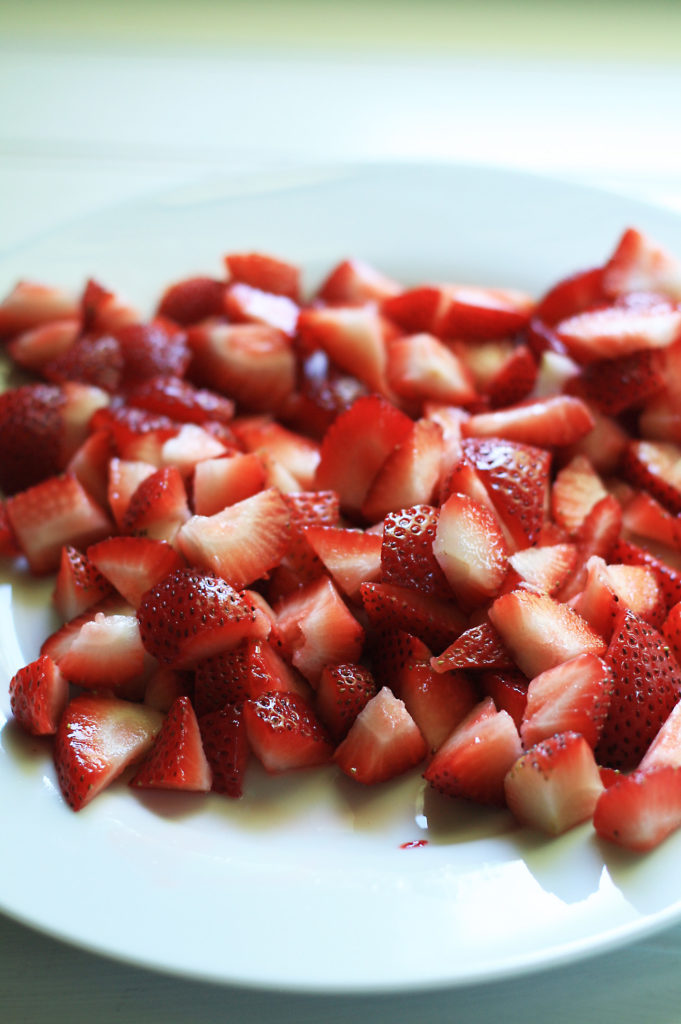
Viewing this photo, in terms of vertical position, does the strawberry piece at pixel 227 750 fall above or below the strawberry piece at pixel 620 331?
below

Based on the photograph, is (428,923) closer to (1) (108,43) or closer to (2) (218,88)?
(2) (218,88)

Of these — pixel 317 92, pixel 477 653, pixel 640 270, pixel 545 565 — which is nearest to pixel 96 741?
pixel 477 653

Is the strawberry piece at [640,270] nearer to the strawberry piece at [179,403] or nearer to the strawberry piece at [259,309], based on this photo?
the strawberry piece at [259,309]

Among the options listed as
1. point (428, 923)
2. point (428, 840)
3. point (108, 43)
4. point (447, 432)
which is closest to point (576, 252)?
point (447, 432)

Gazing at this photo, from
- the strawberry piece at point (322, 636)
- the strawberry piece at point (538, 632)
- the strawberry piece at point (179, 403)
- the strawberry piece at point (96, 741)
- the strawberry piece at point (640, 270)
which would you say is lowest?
the strawberry piece at point (96, 741)

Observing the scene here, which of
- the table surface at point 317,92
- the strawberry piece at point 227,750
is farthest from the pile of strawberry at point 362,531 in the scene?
the table surface at point 317,92

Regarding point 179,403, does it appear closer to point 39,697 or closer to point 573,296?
point 39,697
